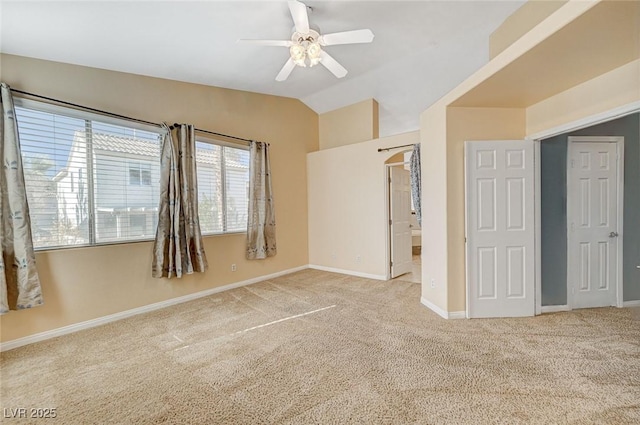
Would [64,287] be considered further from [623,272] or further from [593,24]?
[623,272]

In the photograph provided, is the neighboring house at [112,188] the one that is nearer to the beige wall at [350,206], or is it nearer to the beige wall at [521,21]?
the beige wall at [350,206]

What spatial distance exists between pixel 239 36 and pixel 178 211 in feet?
7.38

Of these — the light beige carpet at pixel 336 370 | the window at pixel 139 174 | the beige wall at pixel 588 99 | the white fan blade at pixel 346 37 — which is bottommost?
the light beige carpet at pixel 336 370

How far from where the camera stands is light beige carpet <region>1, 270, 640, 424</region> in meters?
1.78

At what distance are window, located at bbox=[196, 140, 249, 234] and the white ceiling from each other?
1.04m

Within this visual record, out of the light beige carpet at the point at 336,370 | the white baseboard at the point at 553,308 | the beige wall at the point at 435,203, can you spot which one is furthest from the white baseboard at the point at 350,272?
the white baseboard at the point at 553,308

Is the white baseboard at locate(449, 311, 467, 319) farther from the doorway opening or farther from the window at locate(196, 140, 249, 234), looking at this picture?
the window at locate(196, 140, 249, 234)

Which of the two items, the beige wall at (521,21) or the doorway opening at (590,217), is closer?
the beige wall at (521,21)

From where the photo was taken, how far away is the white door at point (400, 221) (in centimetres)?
486

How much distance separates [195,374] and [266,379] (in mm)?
594

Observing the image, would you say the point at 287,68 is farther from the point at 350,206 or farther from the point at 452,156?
the point at 350,206

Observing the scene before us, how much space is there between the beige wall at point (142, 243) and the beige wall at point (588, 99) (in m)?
3.87

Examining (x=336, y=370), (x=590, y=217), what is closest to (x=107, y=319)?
(x=336, y=370)

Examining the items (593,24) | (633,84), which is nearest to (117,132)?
(593,24)
